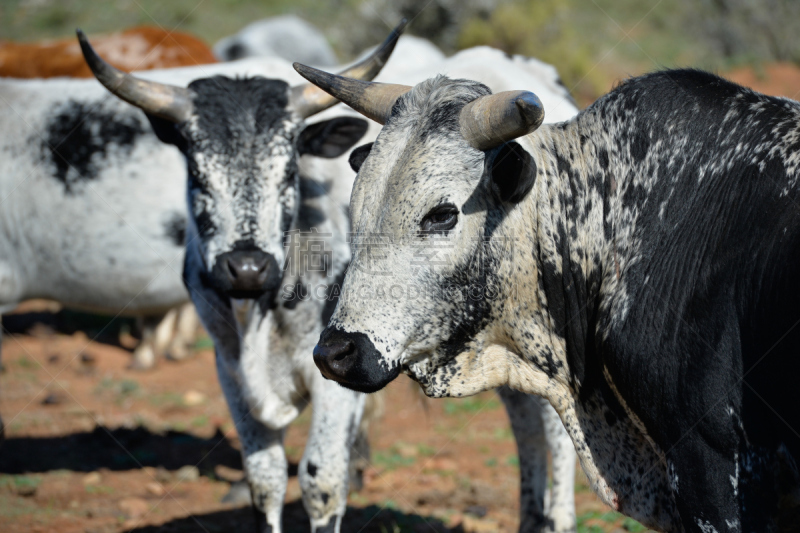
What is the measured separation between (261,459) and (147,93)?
2.07m

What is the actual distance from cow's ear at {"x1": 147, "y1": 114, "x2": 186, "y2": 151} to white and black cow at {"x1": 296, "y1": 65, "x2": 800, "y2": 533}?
6.04ft

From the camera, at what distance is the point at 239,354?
4.07m

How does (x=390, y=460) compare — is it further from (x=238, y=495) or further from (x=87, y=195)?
(x=87, y=195)

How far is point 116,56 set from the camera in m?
8.34

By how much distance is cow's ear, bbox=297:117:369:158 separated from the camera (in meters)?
4.11

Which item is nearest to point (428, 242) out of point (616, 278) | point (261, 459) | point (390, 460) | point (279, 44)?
point (616, 278)

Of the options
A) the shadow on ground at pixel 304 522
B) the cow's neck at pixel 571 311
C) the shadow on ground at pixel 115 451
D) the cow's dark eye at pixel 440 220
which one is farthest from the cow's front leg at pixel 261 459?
the cow's dark eye at pixel 440 220

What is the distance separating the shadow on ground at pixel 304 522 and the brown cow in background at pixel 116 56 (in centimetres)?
513

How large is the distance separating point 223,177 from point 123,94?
0.79m

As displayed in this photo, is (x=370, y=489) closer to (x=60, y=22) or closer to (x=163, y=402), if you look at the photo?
(x=163, y=402)

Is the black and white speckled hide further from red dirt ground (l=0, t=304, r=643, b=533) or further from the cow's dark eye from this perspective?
the cow's dark eye

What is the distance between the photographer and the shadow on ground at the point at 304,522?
437 cm

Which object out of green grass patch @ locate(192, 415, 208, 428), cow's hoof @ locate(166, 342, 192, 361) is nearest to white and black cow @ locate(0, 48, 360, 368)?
green grass patch @ locate(192, 415, 208, 428)

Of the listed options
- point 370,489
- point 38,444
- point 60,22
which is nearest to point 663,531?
point 370,489
